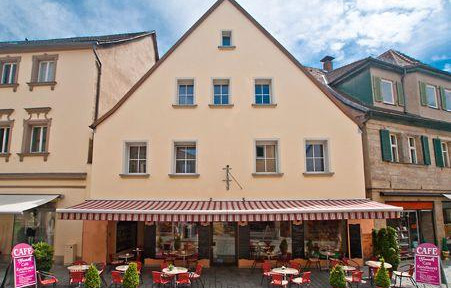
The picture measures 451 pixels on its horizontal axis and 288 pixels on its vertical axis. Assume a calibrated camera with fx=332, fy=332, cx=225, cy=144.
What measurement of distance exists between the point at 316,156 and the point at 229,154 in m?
4.24

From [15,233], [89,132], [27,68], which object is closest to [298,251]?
[89,132]

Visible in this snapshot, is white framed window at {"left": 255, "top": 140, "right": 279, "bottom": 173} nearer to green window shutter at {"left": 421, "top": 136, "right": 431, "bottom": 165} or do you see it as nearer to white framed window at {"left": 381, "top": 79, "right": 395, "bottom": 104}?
white framed window at {"left": 381, "top": 79, "right": 395, "bottom": 104}

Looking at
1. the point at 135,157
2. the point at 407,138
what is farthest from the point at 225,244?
the point at 407,138

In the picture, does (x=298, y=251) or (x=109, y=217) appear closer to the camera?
(x=109, y=217)

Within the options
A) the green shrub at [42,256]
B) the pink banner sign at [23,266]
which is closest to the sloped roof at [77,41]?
the green shrub at [42,256]

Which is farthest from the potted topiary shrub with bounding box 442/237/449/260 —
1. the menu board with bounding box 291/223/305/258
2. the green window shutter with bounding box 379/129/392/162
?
the menu board with bounding box 291/223/305/258

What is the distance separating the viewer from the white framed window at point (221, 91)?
1648cm

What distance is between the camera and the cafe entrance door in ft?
51.2

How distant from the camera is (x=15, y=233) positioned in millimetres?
17312

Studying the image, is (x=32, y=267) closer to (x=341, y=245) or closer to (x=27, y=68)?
(x=27, y=68)

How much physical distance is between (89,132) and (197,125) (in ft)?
18.9

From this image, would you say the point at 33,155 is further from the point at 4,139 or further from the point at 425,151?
the point at 425,151

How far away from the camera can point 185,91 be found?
16.8m

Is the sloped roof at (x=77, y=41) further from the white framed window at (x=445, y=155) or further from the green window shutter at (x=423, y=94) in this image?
the white framed window at (x=445, y=155)
